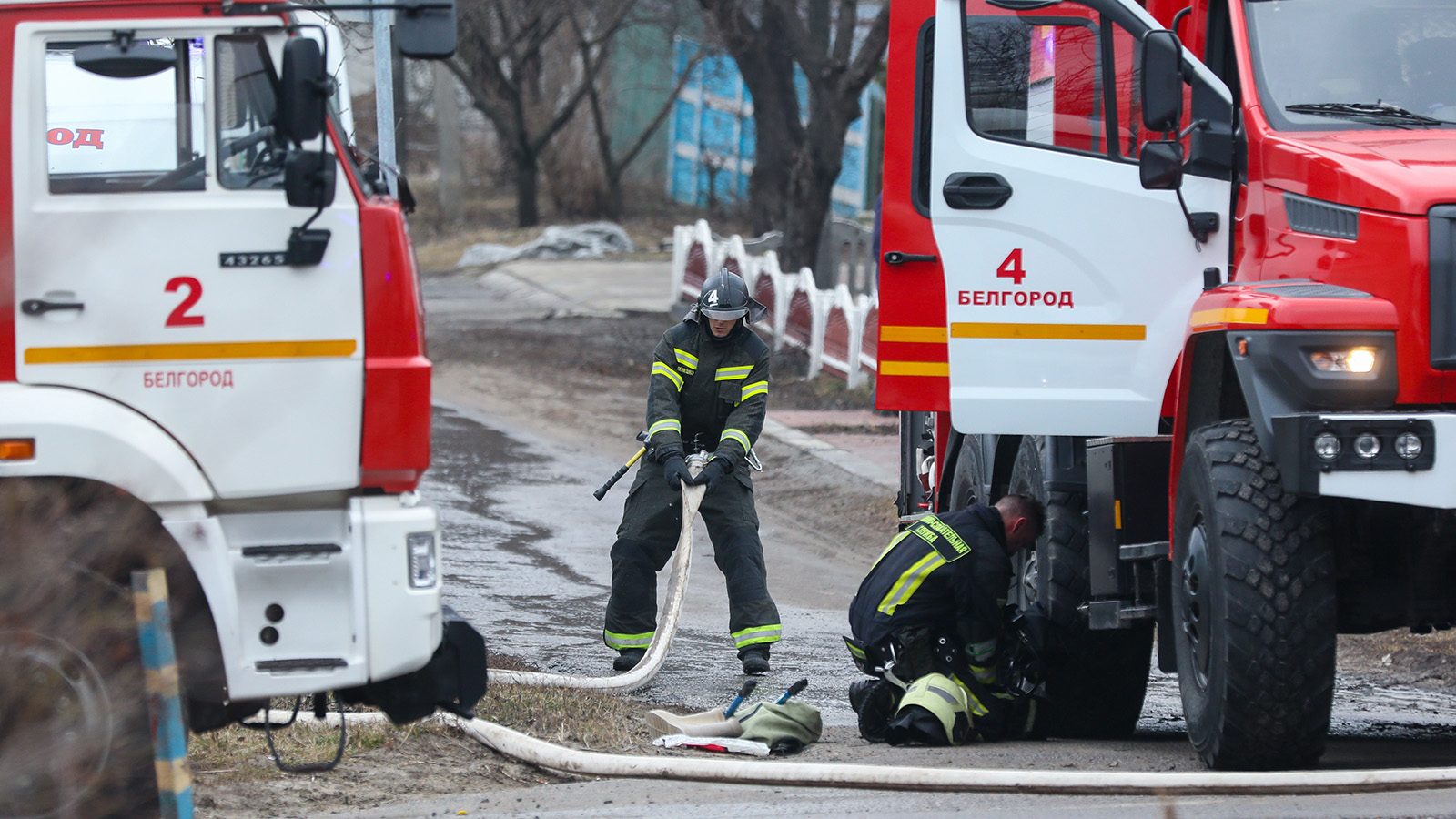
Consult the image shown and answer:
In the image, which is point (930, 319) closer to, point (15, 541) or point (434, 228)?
point (15, 541)

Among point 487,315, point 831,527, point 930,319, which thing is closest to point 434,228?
point 487,315

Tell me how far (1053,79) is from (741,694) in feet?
8.83

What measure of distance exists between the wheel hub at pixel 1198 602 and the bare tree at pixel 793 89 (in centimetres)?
1303

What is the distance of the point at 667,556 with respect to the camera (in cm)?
732

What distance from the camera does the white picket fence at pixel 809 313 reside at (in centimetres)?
1580

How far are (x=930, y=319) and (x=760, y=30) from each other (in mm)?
14498

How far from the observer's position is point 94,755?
4.10 m

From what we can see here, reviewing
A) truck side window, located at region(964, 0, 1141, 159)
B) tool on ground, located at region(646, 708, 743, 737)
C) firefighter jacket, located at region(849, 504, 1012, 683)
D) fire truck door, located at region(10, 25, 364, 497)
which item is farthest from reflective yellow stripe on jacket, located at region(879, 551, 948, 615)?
fire truck door, located at region(10, 25, 364, 497)

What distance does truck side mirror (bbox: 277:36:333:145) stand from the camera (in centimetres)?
416

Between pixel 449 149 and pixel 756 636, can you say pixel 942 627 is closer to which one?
pixel 756 636

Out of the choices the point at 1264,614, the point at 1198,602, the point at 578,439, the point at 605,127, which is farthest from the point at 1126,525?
the point at 605,127

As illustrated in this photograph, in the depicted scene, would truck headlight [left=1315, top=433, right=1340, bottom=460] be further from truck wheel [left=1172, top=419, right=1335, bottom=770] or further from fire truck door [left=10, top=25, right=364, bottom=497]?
fire truck door [left=10, top=25, right=364, bottom=497]

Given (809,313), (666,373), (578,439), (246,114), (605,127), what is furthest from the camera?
(605,127)

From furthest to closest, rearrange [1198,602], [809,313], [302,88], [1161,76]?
1. [809,313]
2. [1161,76]
3. [1198,602]
4. [302,88]
